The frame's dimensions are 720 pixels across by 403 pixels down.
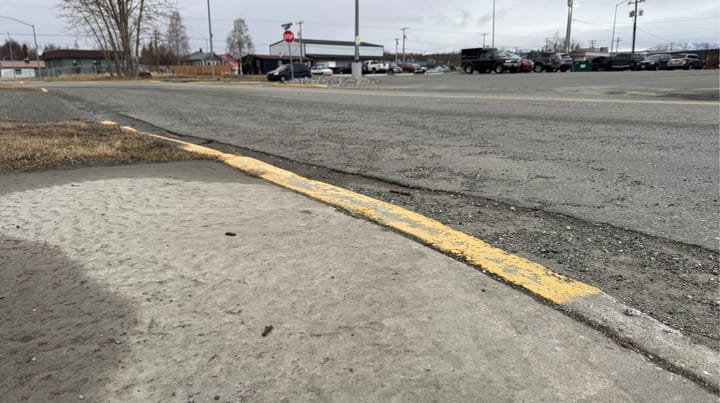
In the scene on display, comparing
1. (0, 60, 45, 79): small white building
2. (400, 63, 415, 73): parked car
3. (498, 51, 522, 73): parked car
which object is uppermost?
(0, 60, 45, 79): small white building

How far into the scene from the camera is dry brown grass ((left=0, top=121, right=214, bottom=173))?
4895 millimetres

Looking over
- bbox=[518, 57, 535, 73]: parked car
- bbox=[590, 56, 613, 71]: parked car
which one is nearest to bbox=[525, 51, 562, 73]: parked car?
bbox=[518, 57, 535, 73]: parked car

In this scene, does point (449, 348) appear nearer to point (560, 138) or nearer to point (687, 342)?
point (687, 342)

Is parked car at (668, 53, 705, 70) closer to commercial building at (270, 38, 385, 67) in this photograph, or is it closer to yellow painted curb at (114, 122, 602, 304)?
yellow painted curb at (114, 122, 602, 304)

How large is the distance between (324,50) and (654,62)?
7301 cm

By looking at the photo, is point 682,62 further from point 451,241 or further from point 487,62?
point 451,241

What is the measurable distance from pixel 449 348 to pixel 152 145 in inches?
205

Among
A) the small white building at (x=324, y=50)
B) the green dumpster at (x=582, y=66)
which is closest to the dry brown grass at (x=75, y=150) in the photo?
the green dumpster at (x=582, y=66)

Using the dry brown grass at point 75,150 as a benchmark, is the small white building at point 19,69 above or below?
above

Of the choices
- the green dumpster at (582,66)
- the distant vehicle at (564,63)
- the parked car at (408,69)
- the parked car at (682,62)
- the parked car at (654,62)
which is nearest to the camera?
the distant vehicle at (564,63)

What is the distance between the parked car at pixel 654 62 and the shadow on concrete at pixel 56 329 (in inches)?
1757

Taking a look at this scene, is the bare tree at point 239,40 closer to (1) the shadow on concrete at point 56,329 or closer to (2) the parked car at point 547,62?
(2) the parked car at point 547,62

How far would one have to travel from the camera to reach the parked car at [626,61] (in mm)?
38812

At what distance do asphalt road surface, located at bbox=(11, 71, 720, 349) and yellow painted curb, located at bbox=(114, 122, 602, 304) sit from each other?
140 millimetres
